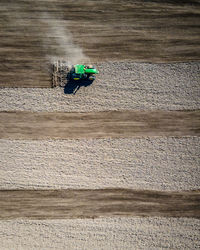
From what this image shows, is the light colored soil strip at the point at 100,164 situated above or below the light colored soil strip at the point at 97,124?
below

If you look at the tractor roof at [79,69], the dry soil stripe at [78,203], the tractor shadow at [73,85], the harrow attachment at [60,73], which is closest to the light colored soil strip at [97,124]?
the tractor shadow at [73,85]

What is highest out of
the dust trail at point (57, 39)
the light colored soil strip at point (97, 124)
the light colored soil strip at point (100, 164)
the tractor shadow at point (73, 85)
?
the dust trail at point (57, 39)

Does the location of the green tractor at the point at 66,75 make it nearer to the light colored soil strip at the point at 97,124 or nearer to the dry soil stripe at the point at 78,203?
the light colored soil strip at the point at 97,124

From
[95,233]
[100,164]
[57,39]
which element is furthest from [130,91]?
[95,233]

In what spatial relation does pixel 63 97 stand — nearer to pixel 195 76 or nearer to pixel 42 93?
pixel 42 93

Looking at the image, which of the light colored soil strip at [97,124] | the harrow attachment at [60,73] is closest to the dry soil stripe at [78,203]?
the light colored soil strip at [97,124]

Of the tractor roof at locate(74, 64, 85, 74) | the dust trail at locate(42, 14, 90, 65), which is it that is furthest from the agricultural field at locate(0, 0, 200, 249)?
the tractor roof at locate(74, 64, 85, 74)

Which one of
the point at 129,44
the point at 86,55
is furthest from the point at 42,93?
the point at 129,44
